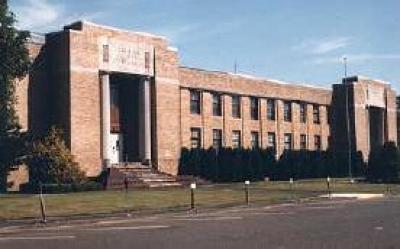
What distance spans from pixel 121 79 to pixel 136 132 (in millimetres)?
3737

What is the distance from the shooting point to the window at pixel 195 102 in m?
59.2

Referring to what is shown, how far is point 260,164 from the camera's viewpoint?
6197 cm

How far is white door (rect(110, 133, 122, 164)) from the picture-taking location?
173 feet

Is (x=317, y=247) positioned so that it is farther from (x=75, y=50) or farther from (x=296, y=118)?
(x=296, y=118)

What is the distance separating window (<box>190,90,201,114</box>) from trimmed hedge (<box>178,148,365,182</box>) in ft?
10.8

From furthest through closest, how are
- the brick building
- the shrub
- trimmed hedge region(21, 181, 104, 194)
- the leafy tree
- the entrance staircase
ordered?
the leafy tree, the brick building, the entrance staircase, the shrub, trimmed hedge region(21, 181, 104, 194)

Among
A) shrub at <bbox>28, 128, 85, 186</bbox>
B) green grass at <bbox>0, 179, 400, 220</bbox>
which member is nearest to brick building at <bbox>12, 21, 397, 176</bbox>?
shrub at <bbox>28, 128, 85, 186</bbox>

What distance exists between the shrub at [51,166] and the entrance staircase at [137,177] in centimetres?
217

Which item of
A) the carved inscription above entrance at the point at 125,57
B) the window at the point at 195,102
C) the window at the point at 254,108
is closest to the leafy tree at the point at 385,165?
the window at the point at 254,108

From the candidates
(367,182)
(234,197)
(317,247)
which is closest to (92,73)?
(234,197)

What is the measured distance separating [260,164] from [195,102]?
7339mm

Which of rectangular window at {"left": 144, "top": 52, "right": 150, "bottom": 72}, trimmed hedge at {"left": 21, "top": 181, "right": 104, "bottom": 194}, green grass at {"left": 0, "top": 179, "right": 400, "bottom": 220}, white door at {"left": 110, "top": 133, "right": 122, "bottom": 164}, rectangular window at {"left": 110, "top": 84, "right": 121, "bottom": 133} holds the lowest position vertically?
green grass at {"left": 0, "top": 179, "right": 400, "bottom": 220}

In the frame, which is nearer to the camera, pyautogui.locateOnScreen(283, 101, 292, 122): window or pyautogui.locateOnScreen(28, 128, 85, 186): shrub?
pyautogui.locateOnScreen(28, 128, 85, 186): shrub

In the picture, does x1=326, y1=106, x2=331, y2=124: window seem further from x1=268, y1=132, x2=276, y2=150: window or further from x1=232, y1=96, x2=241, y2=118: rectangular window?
x1=232, y1=96, x2=241, y2=118: rectangular window
